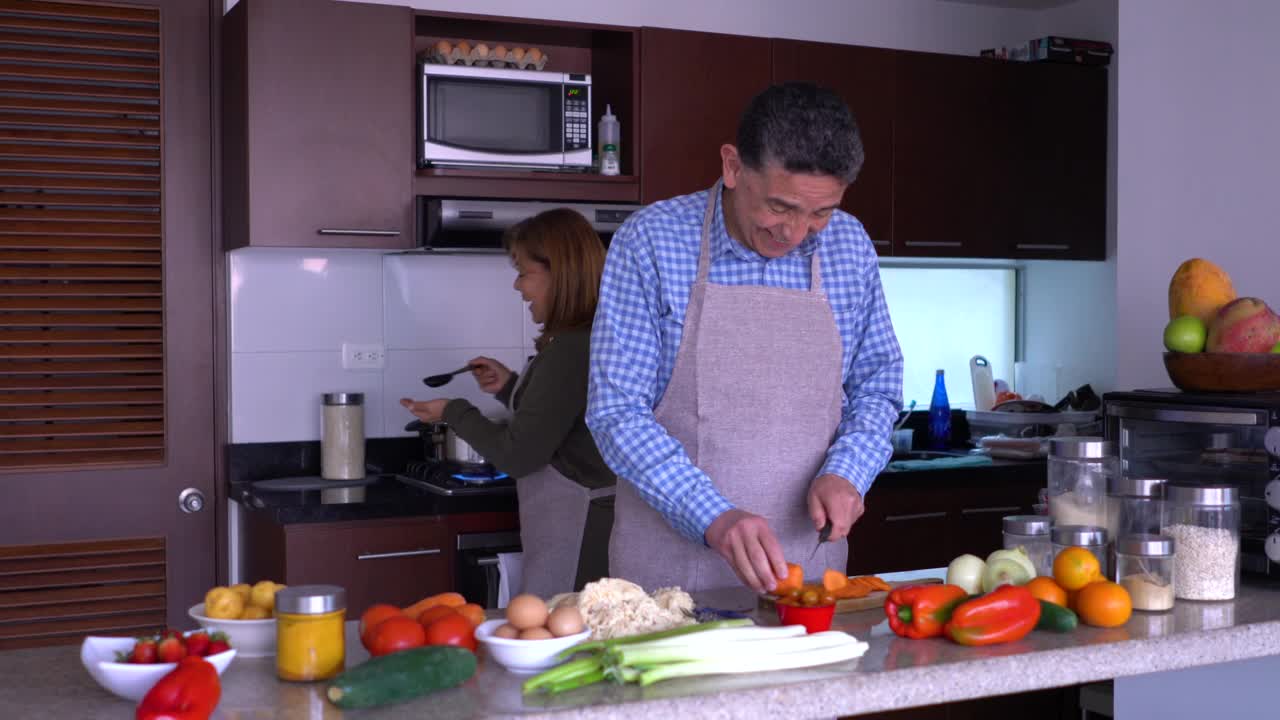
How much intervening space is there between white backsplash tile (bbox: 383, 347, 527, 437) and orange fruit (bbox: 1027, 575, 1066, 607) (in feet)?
7.62

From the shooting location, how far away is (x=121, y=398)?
364 centimetres

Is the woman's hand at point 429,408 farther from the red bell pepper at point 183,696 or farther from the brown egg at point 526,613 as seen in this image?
the red bell pepper at point 183,696

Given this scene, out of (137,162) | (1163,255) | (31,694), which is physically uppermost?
(137,162)

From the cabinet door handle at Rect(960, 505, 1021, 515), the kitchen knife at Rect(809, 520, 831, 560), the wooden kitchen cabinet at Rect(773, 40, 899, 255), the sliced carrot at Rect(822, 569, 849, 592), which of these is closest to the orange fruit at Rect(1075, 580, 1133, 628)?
the sliced carrot at Rect(822, 569, 849, 592)

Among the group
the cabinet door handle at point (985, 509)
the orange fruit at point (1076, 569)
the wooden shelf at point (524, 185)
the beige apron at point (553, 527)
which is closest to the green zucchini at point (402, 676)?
the orange fruit at point (1076, 569)

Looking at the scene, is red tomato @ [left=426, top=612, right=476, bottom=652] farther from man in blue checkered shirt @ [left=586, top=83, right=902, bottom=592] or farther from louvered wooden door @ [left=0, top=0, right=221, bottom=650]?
louvered wooden door @ [left=0, top=0, right=221, bottom=650]

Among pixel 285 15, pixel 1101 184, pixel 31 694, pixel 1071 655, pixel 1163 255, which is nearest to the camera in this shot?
pixel 31 694

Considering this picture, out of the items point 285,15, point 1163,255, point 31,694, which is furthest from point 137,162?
point 1163,255

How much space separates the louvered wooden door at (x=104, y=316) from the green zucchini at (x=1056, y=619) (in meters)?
2.64

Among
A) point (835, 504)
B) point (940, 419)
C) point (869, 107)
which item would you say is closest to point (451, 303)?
point (869, 107)

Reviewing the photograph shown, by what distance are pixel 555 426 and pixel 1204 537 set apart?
4.54ft

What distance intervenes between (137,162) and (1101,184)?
3047mm

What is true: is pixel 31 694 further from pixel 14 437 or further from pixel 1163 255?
pixel 1163 255

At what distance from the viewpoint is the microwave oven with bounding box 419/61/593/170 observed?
3.60 metres
